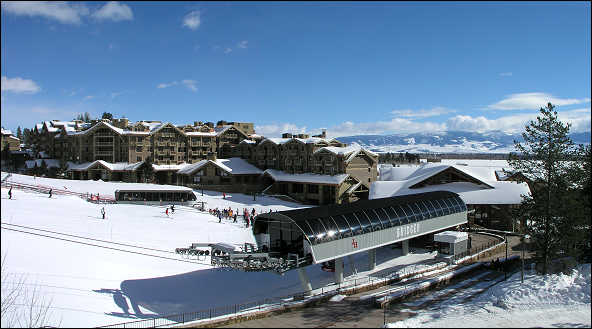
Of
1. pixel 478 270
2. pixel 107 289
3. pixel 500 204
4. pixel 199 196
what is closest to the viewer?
pixel 107 289

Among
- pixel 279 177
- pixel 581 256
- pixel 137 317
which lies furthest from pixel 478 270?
pixel 279 177

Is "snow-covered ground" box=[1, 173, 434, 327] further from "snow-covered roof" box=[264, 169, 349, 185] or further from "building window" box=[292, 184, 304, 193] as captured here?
"building window" box=[292, 184, 304, 193]

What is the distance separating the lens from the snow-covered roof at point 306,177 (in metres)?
65.9

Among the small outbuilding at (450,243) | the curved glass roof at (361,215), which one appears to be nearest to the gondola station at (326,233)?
the curved glass roof at (361,215)

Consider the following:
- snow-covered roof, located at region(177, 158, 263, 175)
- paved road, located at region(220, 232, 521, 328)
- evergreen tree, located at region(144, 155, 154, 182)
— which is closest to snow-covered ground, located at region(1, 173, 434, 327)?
paved road, located at region(220, 232, 521, 328)

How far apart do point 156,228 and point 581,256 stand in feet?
105

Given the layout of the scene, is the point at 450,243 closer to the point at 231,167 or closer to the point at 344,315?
the point at 344,315

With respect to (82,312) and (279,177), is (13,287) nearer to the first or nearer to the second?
(82,312)

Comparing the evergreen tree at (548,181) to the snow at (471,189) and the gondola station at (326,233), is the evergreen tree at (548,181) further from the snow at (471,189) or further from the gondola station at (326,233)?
the snow at (471,189)

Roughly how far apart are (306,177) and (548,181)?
4455 centimetres

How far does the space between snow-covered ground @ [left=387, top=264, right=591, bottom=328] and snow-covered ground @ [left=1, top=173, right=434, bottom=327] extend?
8.17 meters

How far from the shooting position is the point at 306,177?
70312 millimetres

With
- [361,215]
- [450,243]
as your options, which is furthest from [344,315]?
[450,243]

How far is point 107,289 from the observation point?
23359 millimetres
